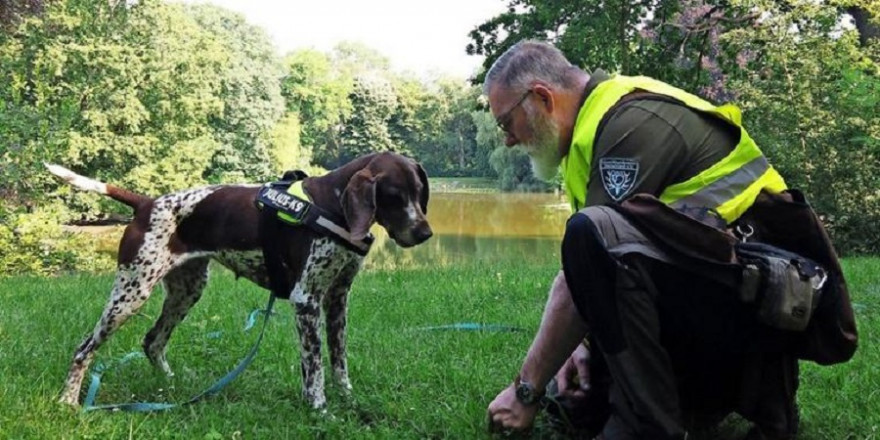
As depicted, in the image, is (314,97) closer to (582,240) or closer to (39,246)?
(39,246)

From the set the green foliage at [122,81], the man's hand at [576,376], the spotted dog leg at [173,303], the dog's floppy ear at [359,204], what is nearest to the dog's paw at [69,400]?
the spotted dog leg at [173,303]

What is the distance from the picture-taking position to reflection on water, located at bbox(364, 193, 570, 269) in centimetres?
2255

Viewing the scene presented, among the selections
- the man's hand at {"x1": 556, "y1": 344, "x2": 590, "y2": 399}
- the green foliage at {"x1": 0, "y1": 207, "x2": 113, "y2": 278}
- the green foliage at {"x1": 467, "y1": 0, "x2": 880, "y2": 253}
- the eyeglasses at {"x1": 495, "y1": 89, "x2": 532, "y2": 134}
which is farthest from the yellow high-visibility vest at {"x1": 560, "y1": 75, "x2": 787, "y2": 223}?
the green foliage at {"x1": 0, "y1": 207, "x2": 113, "y2": 278}

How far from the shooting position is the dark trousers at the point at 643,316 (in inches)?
99.2

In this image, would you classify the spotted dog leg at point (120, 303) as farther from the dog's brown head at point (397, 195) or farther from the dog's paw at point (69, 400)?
the dog's brown head at point (397, 195)

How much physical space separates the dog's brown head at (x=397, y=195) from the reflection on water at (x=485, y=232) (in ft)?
36.7

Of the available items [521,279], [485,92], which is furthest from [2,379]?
[521,279]

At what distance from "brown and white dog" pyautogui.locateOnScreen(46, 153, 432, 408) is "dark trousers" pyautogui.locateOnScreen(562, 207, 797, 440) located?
139 centimetres

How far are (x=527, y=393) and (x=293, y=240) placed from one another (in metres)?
1.49

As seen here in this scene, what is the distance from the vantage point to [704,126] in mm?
2828

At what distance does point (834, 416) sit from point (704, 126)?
1.52 metres

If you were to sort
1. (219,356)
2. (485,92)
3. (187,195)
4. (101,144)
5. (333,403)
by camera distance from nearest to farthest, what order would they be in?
(485,92)
(333,403)
(187,195)
(219,356)
(101,144)

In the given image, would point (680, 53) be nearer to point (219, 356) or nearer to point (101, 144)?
point (219, 356)

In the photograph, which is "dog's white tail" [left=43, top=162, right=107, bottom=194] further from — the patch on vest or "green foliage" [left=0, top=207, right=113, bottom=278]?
"green foliage" [left=0, top=207, right=113, bottom=278]
